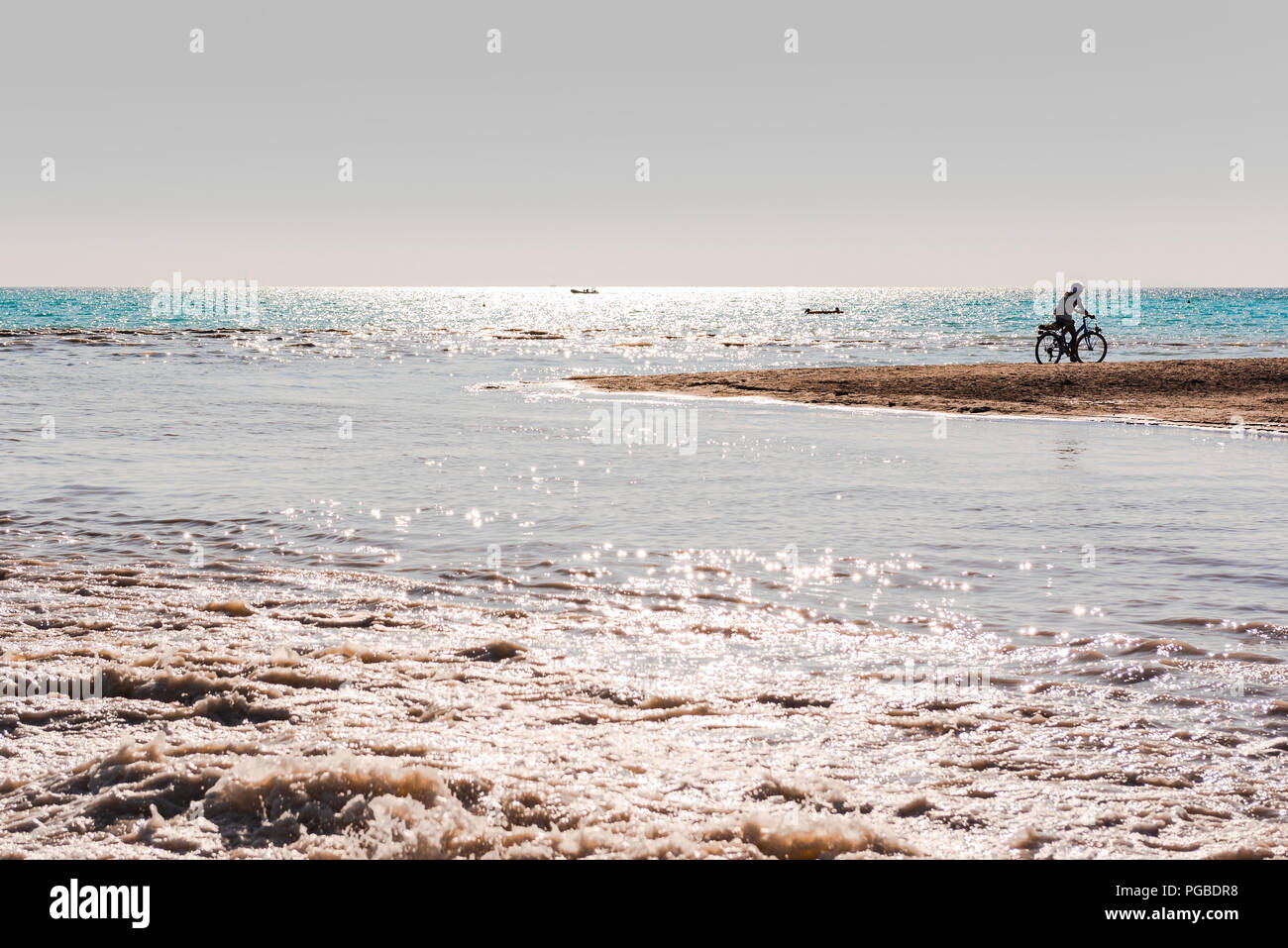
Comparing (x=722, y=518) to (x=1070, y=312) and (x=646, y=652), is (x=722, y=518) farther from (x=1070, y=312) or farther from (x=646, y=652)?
(x=1070, y=312)

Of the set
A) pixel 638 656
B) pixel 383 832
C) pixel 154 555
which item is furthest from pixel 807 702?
pixel 154 555

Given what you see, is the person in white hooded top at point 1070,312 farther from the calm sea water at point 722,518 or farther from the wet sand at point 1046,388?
the calm sea water at point 722,518

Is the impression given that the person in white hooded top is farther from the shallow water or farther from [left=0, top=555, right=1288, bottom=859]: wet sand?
[left=0, top=555, right=1288, bottom=859]: wet sand

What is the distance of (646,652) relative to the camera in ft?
20.8

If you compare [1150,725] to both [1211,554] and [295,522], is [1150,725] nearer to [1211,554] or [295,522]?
[1211,554]

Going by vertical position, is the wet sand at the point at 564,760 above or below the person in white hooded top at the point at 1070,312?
below

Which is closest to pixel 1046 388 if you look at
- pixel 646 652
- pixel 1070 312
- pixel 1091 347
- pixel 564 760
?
pixel 1070 312

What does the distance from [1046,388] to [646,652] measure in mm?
21678

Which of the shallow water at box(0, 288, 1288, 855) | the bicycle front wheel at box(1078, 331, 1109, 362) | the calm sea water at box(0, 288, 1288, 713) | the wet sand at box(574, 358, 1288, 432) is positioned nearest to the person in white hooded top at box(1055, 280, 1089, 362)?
the bicycle front wheel at box(1078, 331, 1109, 362)

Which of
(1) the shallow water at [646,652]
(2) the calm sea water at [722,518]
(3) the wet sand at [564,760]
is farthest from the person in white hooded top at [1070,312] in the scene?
(3) the wet sand at [564,760]

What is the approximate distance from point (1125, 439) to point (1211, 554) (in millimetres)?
9345

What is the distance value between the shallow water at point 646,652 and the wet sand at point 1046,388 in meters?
7.48

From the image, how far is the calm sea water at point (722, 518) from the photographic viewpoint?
6906 millimetres

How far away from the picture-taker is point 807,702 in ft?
17.9
